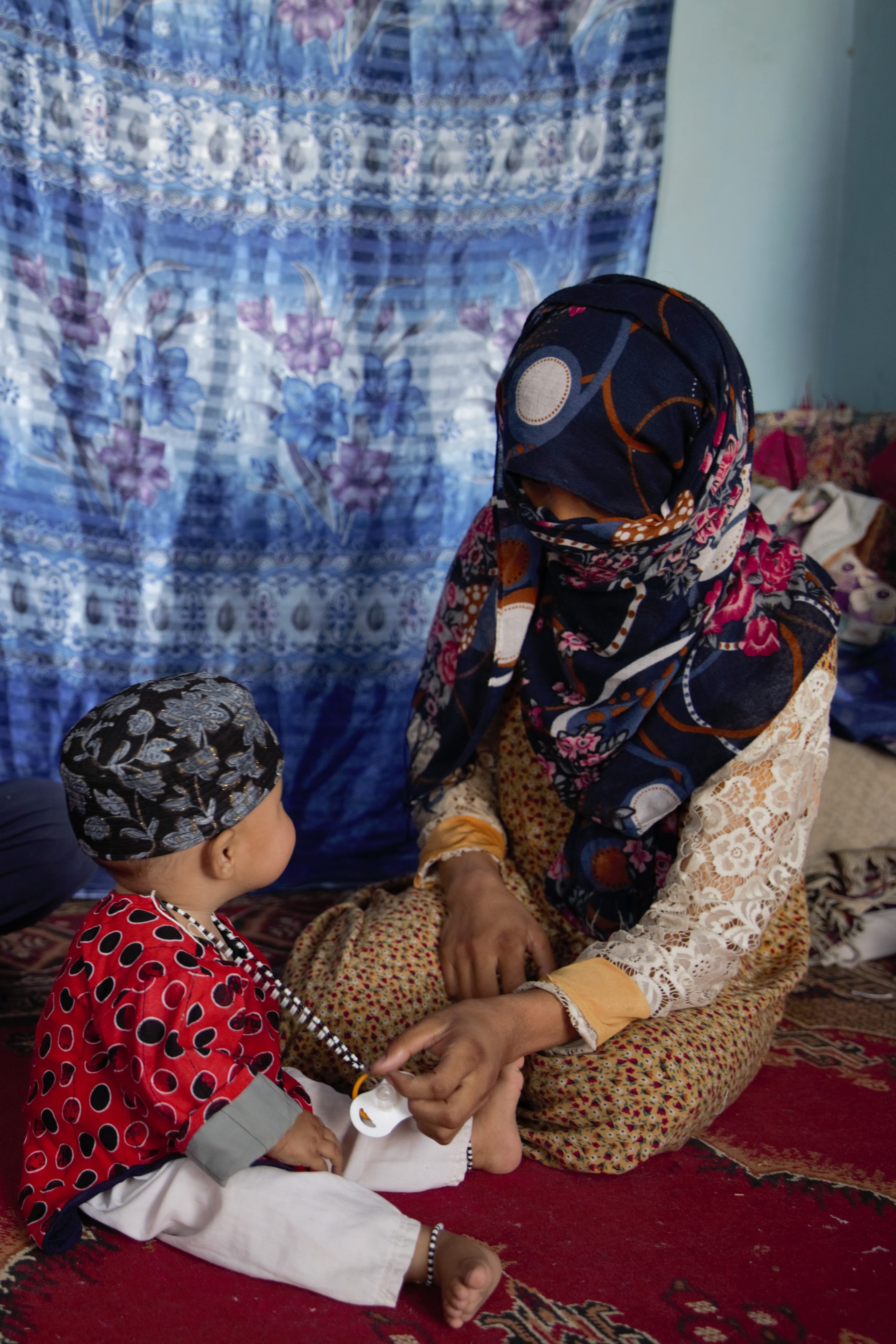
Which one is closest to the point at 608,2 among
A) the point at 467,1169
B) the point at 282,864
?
the point at 282,864

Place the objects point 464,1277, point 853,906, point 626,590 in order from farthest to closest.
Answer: point 853,906, point 626,590, point 464,1277

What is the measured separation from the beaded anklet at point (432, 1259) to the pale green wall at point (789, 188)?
211 centimetres

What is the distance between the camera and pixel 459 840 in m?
1.52

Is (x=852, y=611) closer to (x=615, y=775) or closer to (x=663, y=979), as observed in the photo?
(x=615, y=775)

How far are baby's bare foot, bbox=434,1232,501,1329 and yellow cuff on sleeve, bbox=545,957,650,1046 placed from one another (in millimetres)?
269

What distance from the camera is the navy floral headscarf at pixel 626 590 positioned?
1.22 meters

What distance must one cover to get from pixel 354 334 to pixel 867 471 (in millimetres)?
1167

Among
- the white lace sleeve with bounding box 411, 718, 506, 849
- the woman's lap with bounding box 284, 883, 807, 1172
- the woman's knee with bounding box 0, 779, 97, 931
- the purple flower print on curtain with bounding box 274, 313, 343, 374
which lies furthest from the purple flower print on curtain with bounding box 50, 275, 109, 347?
the woman's lap with bounding box 284, 883, 807, 1172

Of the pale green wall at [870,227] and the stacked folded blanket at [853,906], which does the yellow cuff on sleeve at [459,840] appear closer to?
the stacked folded blanket at [853,906]

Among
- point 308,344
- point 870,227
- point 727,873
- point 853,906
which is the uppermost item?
point 870,227

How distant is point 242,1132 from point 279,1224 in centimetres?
10

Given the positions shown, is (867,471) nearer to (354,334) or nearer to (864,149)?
(864,149)

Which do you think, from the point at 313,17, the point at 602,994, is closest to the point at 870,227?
the point at 313,17

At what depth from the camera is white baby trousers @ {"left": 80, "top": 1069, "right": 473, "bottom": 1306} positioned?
1.00 metres
